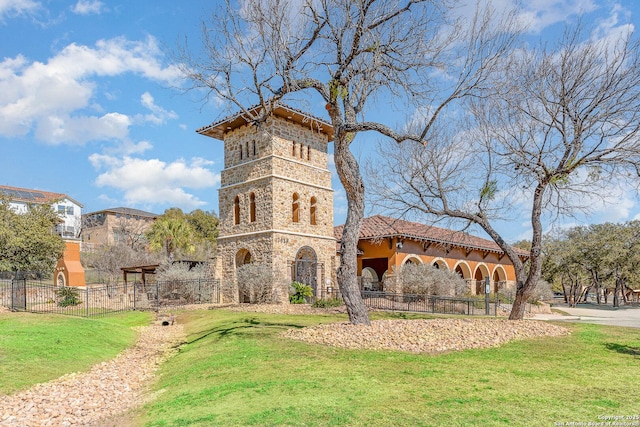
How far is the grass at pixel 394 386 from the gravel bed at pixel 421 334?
467 millimetres

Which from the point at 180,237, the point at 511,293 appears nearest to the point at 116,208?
the point at 180,237

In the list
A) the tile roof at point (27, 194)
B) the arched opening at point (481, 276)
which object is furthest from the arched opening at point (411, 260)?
the tile roof at point (27, 194)

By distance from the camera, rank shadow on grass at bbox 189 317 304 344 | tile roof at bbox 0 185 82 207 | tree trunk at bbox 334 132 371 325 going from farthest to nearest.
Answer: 1. tile roof at bbox 0 185 82 207
2. shadow on grass at bbox 189 317 304 344
3. tree trunk at bbox 334 132 371 325

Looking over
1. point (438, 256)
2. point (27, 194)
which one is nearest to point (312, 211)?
point (438, 256)

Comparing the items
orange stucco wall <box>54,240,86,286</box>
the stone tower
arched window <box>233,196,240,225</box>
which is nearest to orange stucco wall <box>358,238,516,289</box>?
the stone tower

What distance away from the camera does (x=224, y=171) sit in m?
27.2

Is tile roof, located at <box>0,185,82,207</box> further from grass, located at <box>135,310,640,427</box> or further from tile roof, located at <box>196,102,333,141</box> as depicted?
grass, located at <box>135,310,640,427</box>

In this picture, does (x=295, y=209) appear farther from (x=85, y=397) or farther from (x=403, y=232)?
(x=85, y=397)

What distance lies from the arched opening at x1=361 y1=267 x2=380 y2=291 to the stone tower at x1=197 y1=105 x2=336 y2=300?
7.31 ft

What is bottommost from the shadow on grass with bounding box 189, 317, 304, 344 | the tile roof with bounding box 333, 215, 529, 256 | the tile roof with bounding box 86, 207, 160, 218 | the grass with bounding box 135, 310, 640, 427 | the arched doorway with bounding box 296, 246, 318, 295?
the shadow on grass with bounding box 189, 317, 304, 344

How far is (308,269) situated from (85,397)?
18.4 meters

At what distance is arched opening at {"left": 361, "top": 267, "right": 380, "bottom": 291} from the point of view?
26992mm

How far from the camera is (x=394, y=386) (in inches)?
253

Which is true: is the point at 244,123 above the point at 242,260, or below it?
above
